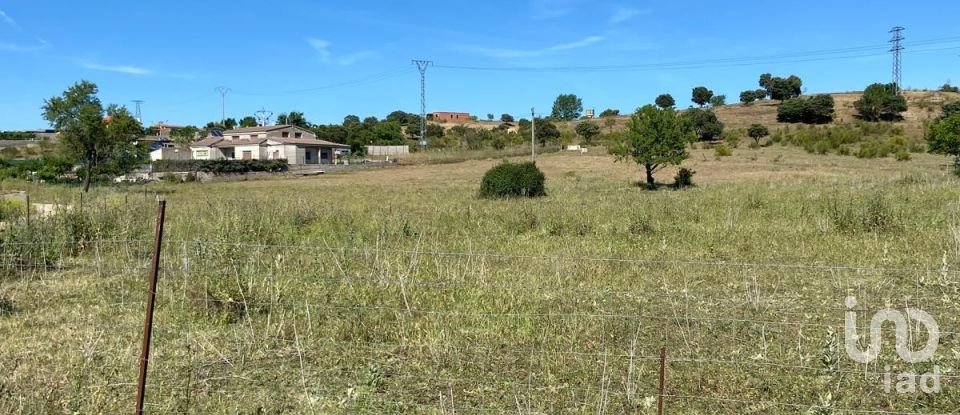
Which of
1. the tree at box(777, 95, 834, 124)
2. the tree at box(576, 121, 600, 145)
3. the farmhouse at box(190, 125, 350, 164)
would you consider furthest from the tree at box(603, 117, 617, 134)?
the farmhouse at box(190, 125, 350, 164)

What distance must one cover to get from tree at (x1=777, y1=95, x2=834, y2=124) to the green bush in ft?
164

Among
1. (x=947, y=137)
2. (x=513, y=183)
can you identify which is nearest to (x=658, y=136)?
(x=513, y=183)

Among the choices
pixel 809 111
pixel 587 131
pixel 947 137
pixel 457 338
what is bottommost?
pixel 457 338

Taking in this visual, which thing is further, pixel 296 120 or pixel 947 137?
pixel 296 120

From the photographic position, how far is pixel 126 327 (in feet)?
16.4

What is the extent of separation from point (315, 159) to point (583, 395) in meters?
65.3

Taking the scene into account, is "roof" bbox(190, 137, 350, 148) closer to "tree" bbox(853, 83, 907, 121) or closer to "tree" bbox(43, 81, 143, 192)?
"tree" bbox(43, 81, 143, 192)

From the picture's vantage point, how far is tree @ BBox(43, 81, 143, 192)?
977 inches

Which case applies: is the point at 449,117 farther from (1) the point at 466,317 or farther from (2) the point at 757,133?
(1) the point at 466,317

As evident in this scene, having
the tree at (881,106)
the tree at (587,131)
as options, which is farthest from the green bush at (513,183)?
the tree at (881,106)

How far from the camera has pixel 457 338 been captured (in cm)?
473

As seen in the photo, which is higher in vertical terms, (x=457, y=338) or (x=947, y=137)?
(x=947, y=137)

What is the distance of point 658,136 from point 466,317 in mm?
20529

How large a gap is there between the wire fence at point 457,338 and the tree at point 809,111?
6166 cm
